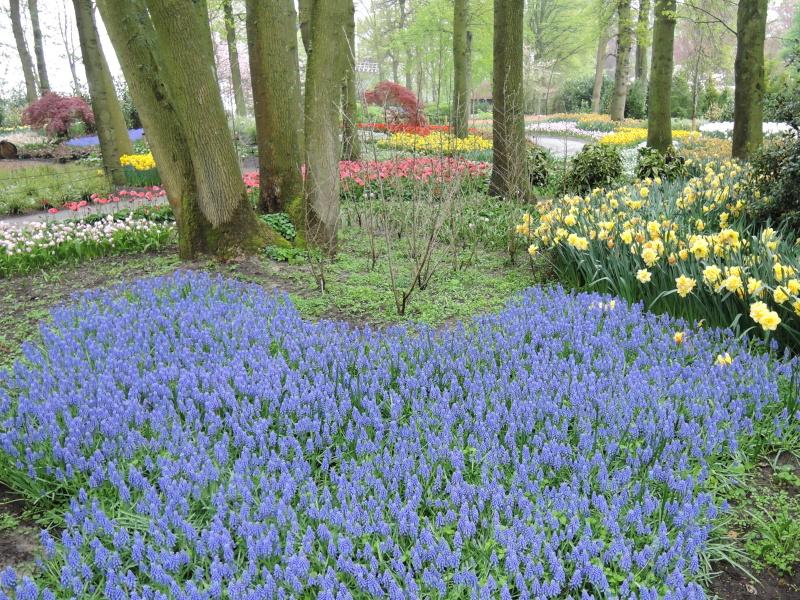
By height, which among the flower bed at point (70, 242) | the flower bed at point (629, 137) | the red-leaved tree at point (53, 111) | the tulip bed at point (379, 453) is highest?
the red-leaved tree at point (53, 111)

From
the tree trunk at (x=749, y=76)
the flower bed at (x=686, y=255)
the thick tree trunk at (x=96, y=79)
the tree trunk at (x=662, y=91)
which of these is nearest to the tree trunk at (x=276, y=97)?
the flower bed at (x=686, y=255)

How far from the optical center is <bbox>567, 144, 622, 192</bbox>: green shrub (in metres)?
10.2

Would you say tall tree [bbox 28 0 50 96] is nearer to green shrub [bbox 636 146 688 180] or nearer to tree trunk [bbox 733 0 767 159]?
green shrub [bbox 636 146 688 180]

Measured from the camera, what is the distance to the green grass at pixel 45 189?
36.4ft

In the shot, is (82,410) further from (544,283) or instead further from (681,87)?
(681,87)

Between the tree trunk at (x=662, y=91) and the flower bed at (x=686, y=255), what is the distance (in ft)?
16.8

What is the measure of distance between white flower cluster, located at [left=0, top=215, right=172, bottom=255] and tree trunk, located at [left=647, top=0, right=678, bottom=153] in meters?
9.07

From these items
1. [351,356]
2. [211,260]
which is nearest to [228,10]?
[211,260]

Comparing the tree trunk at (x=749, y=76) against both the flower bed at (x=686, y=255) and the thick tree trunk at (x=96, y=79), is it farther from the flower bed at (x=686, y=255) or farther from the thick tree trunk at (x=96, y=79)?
the thick tree trunk at (x=96, y=79)

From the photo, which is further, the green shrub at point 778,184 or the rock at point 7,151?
the rock at point 7,151

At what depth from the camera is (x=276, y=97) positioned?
24.5 feet

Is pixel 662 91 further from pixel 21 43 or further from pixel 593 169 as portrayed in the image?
pixel 21 43

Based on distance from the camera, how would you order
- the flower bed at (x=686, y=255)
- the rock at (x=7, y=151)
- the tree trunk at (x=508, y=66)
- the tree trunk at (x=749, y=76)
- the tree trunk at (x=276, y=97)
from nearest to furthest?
the flower bed at (x=686, y=255)
the tree trunk at (x=276, y=97)
the tree trunk at (x=508, y=66)
the tree trunk at (x=749, y=76)
the rock at (x=7, y=151)

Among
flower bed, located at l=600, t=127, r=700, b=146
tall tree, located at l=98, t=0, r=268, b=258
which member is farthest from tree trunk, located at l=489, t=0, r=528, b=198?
flower bed, located at l=600, t=127, r=700, b=146
